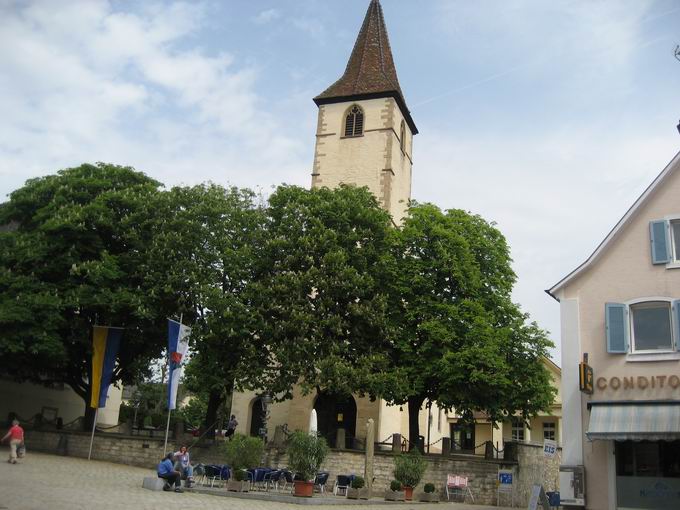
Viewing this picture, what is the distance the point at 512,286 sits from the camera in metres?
31.1

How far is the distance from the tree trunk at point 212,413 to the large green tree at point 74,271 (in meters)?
4.02

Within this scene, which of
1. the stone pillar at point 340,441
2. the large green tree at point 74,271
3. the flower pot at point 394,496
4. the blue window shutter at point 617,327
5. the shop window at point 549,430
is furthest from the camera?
the shop window at point 549,430

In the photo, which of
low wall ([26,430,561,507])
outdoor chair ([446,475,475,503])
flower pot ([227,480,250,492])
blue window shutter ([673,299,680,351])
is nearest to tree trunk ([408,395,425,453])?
low wall ([26,430,561,507])

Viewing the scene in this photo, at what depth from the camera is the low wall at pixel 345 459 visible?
26.2m

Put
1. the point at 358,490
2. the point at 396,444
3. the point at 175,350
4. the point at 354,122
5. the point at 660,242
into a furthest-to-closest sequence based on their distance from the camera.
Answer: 1. the point at 354,122
2. the point at 396,444
3. the point at 175,350
4. the point at 358,490
5. the point at 660,242

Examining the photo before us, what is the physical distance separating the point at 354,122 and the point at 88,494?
98.1 ft

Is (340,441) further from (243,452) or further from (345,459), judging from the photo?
(243,452)

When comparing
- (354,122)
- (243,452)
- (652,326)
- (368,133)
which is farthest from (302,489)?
(354,122)

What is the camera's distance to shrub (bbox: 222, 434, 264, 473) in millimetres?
22062

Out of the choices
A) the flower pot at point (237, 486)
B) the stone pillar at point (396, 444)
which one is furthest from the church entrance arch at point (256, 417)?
the flower pot at point (237, 486)

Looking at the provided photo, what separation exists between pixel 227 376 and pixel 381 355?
246 inches

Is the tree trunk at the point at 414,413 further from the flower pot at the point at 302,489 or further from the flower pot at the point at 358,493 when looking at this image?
the flower pot at the point at 302,489

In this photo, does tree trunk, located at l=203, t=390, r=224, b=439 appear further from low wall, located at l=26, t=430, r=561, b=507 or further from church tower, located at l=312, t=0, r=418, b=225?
church tower, located at l=312, t=0, r=418, b=225

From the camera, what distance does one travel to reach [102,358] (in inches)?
1151
